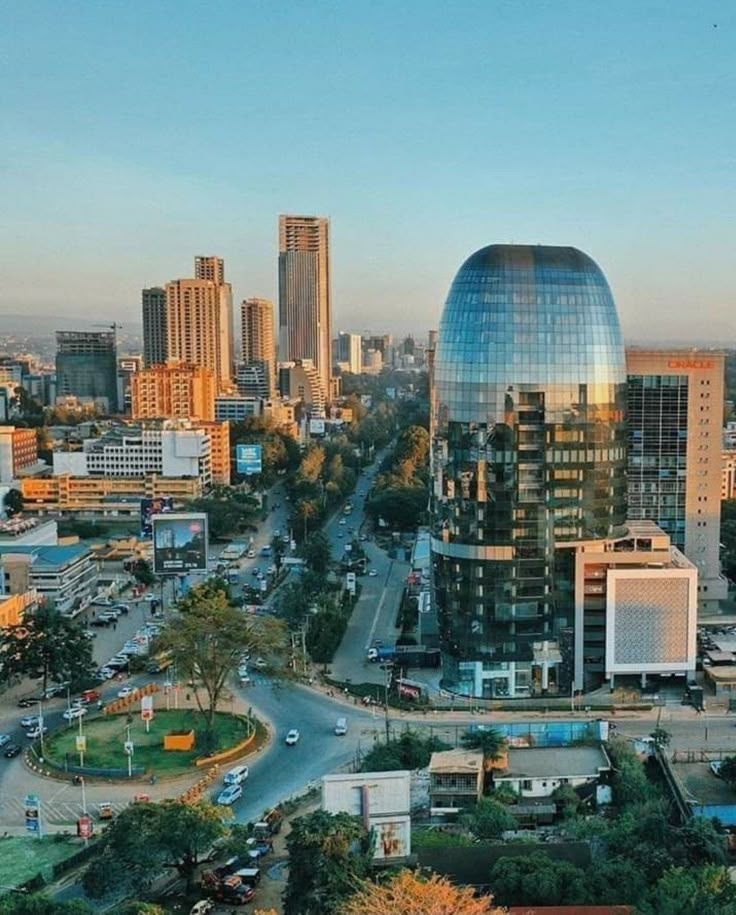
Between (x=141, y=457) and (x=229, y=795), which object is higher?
(x=141, y=457)

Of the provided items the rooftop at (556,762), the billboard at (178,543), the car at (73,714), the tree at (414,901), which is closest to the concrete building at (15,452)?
the billboard at (178,543)

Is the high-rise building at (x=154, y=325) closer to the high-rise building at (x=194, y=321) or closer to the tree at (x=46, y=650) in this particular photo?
the high-rise building at (x=194, y=321)

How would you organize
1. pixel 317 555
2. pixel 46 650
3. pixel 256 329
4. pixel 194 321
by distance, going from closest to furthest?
pixel 46 650 → pixel 317 555 → pixel 194 321 → pixel 256 329

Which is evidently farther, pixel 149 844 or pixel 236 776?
pixel 236 776

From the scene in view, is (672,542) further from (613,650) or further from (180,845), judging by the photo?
(180,845)

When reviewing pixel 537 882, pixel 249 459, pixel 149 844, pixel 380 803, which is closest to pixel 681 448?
pixel 380 803

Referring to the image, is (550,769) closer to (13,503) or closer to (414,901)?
(414,901)
